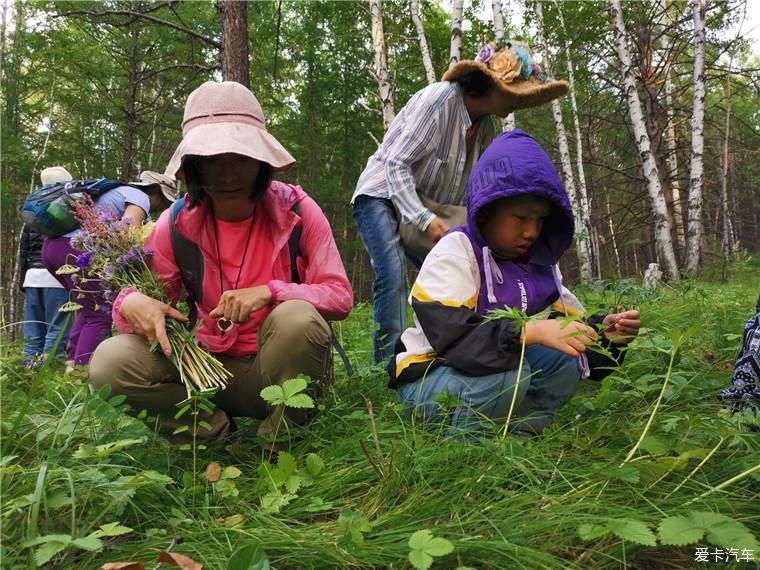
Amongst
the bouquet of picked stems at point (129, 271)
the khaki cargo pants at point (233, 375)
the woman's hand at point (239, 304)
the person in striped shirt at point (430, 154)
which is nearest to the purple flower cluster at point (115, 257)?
the bouquet of picked stems at point (129, 271)

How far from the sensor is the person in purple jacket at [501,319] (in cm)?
169

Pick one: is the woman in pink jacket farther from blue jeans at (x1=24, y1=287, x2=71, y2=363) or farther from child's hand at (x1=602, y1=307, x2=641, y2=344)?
blue jeans at (x1=24, y1=287, x2=71, y2=363)

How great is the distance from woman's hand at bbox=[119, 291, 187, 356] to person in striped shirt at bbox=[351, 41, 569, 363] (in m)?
1.36

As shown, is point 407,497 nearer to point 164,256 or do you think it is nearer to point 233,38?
point 164,256

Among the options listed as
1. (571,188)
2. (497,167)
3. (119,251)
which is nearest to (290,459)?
(119,251)

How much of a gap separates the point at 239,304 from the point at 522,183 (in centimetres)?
114

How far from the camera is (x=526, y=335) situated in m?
1.64

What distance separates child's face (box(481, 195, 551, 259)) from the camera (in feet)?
6.12

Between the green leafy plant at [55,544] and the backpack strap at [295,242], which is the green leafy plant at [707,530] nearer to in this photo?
the green leafy plant at [55,544]

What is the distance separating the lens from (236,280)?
2113 millimetres

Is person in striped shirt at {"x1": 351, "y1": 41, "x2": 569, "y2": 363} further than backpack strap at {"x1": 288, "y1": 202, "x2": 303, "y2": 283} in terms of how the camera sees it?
Yes

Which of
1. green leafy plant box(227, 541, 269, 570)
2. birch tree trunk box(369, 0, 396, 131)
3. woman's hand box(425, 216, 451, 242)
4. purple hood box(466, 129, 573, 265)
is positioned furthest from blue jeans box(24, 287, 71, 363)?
birch tree trunk box(369, 0, 396, 131)

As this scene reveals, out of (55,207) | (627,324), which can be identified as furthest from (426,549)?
(55,207)

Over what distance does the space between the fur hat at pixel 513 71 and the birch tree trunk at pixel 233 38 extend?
317 cm
